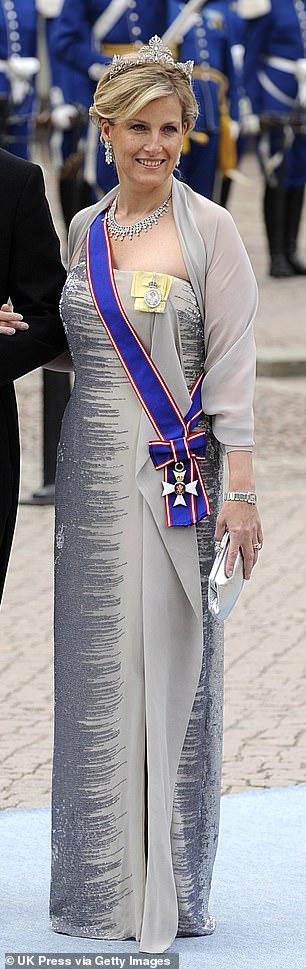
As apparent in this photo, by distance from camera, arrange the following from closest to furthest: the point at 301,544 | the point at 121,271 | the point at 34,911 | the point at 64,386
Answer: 1. the point at 121,271
2. the point at 34,911
3. the point at 301,544
4. the point at 64,386

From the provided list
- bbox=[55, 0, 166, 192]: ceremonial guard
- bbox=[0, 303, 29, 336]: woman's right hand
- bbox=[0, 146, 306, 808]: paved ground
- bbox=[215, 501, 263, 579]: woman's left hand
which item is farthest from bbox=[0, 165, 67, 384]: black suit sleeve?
bbox=[55, 0, 166, 192]: ceremonial guard

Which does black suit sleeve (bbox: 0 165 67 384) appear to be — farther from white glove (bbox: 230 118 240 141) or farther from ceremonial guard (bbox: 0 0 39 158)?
ceremonial guard (bbox: 0 0 39 158)

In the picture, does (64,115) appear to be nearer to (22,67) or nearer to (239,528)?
(22,67)

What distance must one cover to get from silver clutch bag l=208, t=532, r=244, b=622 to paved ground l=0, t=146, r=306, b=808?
138 centimetres

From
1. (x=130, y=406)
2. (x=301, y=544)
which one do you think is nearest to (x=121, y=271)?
(x=130, y=406)

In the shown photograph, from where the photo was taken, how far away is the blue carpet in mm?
3830

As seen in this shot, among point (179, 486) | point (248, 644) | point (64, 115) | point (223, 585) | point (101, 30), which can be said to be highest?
point (101, 30)

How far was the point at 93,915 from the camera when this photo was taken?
386 centimetres

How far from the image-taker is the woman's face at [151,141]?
3.60 metres

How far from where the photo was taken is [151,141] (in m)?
3.60

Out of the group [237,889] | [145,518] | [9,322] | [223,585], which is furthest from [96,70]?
[223,585]

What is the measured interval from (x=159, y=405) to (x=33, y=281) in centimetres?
35

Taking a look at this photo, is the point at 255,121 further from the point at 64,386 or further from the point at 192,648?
the point at 192,648

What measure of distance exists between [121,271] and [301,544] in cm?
402
